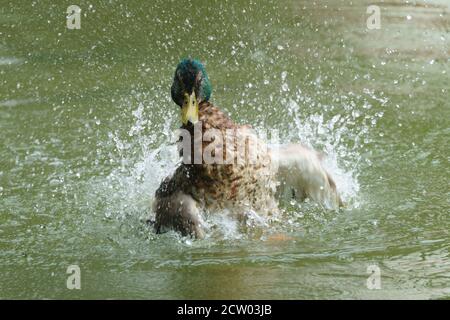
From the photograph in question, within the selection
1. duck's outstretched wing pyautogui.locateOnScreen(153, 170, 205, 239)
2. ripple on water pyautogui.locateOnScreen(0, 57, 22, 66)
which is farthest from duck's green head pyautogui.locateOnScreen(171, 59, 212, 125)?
ripple on water pyautogui.locateOnScreen(0, 57, 22, 66)

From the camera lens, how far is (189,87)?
446cm

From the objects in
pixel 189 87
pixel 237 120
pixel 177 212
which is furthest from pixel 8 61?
pixel 177 212

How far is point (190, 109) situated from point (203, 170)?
0.31 metres

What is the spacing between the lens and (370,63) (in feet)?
25.4

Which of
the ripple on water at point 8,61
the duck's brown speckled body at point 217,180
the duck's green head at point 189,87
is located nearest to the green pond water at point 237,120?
the ripple on water at point 8,61

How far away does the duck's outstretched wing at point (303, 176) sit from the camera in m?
4.80

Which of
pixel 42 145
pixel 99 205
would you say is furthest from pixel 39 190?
pixel 42 145

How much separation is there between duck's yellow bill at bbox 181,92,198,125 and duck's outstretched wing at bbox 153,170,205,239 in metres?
0.31

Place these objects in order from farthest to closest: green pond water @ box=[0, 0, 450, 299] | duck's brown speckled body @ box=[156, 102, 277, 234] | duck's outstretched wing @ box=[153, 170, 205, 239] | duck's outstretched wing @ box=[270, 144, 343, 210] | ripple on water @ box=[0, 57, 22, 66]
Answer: ripple on water @ box=[0, 57, 22, 66] → duck's outstretched wing @ box=[270, 144, 343, 210] → duck's brown speckled body @ box=[156, 102, 277, 234] → duck's outstretched wing @ box=[153, 170, 205, 239] → green pond water @ box=[0, 0, 450, 299]

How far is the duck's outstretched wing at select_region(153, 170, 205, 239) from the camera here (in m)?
4.39

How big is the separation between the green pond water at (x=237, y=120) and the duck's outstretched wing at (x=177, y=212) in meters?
0.07

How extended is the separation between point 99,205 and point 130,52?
130 inches

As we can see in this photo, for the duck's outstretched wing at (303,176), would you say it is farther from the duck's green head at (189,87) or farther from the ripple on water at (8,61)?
the ripple on water at (8,61)

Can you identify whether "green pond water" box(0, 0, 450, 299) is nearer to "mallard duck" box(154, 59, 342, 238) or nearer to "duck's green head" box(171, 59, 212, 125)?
"mallard duck" box(154, 59, 342, 238)
